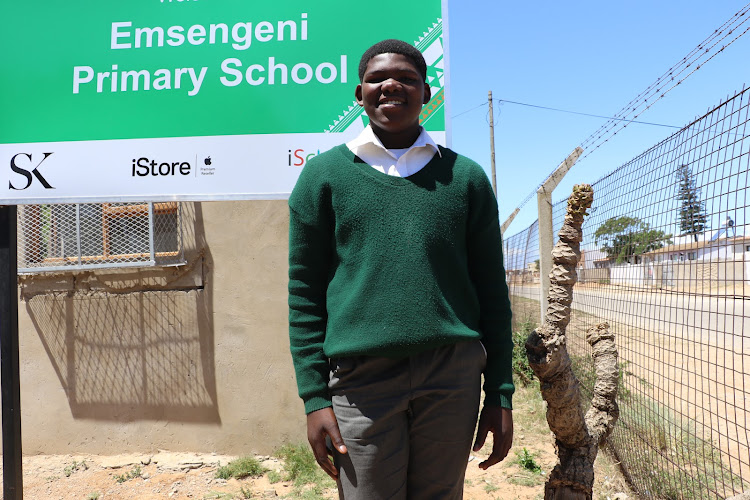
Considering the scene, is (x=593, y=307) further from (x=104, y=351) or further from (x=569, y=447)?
(x=104, y=351)

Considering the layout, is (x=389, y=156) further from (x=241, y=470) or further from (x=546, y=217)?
(x=241, y=470)

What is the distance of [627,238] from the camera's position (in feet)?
10.6

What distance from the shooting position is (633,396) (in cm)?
360

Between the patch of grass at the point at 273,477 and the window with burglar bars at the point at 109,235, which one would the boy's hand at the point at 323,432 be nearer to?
the patch of grass at the point at 273,477

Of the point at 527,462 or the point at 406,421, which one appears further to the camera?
the point at 527,462

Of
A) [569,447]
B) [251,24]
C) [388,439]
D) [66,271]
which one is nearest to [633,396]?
[569,447]

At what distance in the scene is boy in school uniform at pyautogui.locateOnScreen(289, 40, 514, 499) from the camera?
1458 millimetres

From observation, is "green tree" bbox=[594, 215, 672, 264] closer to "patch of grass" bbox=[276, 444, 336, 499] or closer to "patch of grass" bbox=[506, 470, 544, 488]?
"patch of grass" bbox=[506, 470, 544, 488]

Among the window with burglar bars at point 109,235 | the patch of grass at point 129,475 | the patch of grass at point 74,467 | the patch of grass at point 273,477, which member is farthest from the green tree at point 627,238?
the patch of grass at point 74,467

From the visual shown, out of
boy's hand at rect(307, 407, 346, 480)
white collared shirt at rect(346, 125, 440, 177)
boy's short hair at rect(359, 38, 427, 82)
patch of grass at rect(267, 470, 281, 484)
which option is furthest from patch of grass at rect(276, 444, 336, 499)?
boy's short hair at rect(359, 38, 427, 82)

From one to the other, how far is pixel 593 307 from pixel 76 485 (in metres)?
3.83

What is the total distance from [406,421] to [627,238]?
2.31m

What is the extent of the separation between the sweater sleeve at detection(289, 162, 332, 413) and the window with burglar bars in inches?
99.9

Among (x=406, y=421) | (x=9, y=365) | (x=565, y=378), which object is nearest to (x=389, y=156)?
(x=406, y=421)
